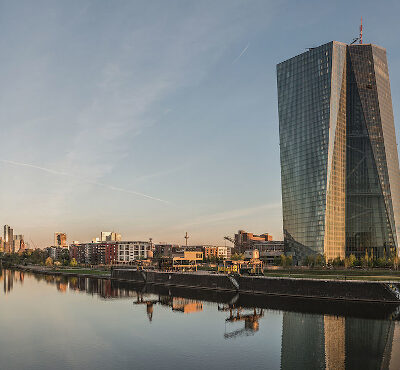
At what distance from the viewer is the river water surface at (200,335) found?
54.3m

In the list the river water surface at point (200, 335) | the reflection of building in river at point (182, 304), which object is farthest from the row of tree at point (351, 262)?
the reflection of building in river at point (182, 304)

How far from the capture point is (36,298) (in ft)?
408

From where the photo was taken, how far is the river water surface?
54.3 metres

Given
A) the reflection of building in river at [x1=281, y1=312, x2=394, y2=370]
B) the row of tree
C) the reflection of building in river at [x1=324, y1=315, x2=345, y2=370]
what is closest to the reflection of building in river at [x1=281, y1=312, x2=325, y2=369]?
the reflection of building in river at [x1=281, y1=312, x2=394, y2=370]

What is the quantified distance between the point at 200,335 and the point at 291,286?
47.0 meters

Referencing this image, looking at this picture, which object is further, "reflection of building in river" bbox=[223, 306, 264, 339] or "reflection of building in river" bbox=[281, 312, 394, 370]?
"reflection of building in river" bbox=[223, 306, 264, 339]

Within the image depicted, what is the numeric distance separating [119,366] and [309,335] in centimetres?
3125

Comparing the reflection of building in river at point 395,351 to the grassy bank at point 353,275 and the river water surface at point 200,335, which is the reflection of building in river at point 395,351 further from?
the grassy bank at point 353,275

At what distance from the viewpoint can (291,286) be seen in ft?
364

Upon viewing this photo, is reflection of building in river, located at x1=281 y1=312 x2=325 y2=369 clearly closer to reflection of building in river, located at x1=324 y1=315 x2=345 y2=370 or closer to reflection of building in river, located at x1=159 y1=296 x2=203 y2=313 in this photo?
reflection of building in river, located at x1=324 y1=315 x2=345 y2=370

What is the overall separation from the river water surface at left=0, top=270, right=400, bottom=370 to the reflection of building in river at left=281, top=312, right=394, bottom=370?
13 centimetres

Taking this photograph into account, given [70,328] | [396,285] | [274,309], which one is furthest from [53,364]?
[396,285]

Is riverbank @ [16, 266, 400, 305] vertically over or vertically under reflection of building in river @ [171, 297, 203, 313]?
over

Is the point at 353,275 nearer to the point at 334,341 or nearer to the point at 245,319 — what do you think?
the point at 245,319
